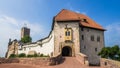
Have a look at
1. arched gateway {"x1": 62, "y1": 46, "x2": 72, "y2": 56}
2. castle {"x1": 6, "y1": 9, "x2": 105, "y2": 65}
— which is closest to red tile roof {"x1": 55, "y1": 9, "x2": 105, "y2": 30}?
castle {"x1": 6, "y1": 9, "x2": 105, "y2": 65}

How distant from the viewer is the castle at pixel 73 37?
4422 centimetres

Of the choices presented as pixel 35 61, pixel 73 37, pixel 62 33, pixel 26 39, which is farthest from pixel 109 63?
pixel 26 39

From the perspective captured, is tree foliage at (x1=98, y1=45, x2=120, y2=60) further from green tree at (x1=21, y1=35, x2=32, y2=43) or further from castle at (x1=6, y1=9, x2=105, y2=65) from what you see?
green tree at (x1=21, y1=35, x2=32, y2=43)

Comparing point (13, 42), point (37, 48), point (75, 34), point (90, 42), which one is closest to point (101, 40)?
point (90, 42)

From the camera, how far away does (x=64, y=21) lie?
4512 cm

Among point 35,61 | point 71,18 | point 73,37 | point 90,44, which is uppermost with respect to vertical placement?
point 71,18

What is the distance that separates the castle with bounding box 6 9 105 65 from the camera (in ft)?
145

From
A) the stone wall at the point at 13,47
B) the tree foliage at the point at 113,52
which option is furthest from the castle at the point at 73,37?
the stone wall at the point at 13,47

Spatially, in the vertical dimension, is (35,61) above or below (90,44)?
below

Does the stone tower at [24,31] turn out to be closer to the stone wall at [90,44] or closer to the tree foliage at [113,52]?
the stone wall at [90,44]

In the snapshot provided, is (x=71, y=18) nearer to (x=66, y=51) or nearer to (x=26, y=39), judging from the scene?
(x=66, y=51)

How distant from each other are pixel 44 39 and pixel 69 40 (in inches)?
377

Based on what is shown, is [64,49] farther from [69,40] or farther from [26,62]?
[26,62]

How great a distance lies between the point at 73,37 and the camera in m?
44.5
